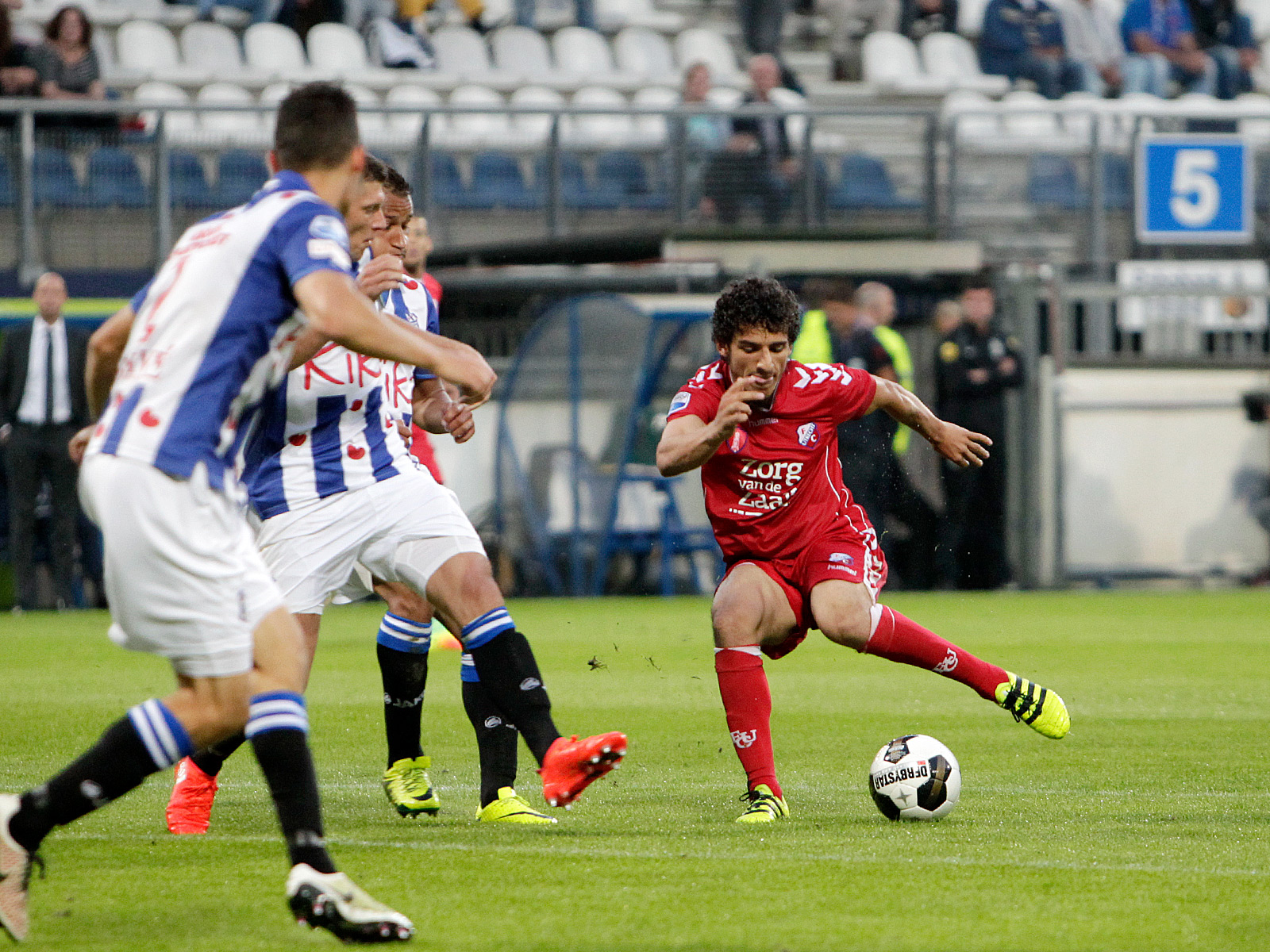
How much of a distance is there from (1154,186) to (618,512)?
18.0 feet

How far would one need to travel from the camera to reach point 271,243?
3990 mm

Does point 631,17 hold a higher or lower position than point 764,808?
higher

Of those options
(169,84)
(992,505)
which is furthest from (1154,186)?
(169,84)

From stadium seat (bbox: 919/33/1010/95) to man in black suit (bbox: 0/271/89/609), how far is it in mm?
10588

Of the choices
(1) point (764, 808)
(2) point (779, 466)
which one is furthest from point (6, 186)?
(1) point (764, 808)

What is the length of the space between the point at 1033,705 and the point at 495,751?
1.86 m

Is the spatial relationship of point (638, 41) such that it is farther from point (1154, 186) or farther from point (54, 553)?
point (54, 553)

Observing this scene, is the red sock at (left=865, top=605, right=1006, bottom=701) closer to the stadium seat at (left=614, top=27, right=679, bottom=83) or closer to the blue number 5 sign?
the blue number 5 sign

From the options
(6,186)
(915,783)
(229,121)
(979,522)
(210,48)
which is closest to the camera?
(915,783)

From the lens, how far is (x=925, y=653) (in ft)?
20.3

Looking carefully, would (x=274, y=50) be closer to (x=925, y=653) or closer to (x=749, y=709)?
(x=925, y=653)

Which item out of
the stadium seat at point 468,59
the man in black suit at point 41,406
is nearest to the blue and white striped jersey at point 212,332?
the man in black suit at point 41,406

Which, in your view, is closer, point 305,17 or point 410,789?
point 410,789

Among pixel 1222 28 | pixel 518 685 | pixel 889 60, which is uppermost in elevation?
pixel 1222 28
